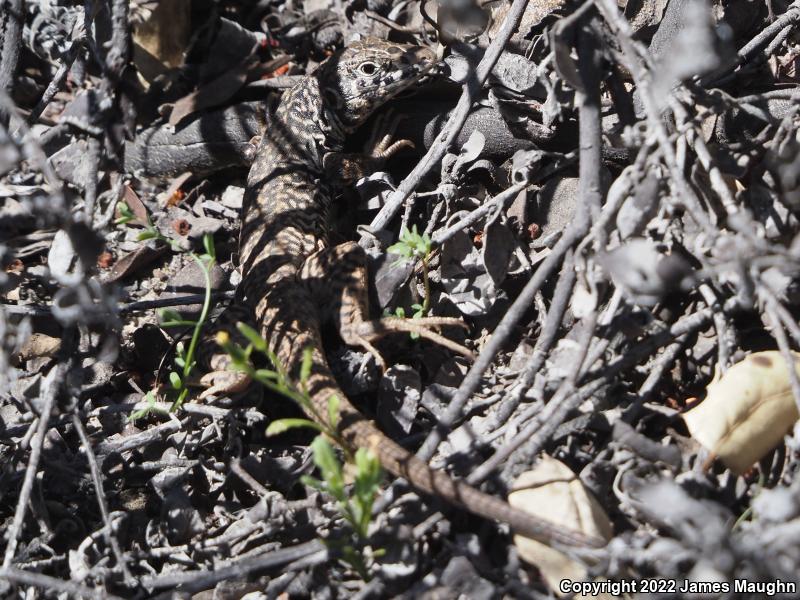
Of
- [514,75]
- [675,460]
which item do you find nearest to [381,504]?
[675,460]

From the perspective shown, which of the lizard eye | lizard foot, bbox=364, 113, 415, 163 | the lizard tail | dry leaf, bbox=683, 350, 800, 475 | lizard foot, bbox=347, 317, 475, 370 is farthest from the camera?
the lizard eye

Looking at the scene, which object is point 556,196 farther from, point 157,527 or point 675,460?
point 157,527

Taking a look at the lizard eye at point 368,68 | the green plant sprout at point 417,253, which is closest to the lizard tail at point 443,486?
the green plant sprout at point 417,253

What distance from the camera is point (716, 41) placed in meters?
2.29

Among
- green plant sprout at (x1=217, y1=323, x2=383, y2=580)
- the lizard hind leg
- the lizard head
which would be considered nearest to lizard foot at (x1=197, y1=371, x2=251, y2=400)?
the lizard hind leg

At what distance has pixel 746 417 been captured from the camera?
214 cm

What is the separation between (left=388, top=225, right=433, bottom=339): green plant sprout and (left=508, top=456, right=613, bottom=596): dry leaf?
949 mm

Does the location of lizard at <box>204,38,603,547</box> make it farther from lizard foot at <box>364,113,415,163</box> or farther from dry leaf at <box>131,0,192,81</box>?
dry leaf at <box>131,0,192,81</box>

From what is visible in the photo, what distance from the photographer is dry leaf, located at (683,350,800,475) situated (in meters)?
2.13

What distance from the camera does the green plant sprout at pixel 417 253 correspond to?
9.04ft

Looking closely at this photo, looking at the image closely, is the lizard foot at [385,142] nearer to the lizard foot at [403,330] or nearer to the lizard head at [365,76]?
the lizard head at [365,76]

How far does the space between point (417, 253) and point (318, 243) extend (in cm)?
104

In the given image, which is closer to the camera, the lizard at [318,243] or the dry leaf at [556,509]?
the dry leaf at [556,509]

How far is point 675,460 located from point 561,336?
2.57 feet
